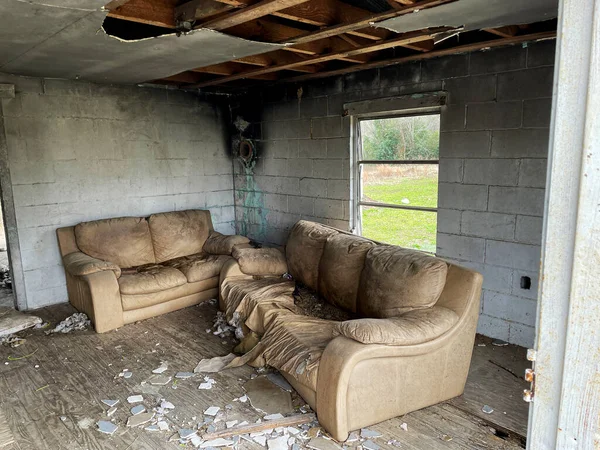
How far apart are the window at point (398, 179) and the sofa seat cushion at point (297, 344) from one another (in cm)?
144

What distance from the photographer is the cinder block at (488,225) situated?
330cm

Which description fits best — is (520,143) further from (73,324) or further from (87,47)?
(73,324)

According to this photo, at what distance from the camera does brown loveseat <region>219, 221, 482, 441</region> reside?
7.70 ft

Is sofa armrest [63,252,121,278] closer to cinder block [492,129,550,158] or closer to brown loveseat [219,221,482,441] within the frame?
brown loveseat [219,221,482,441]

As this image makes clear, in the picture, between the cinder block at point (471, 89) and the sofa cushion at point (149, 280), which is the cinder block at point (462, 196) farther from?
the sofa cushion at point (149, 280)

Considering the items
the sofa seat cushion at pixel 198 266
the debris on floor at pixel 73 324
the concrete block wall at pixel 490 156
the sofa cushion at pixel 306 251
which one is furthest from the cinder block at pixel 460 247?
the debris on floor at pixel 73 324

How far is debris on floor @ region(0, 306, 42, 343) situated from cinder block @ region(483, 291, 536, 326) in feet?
13.2

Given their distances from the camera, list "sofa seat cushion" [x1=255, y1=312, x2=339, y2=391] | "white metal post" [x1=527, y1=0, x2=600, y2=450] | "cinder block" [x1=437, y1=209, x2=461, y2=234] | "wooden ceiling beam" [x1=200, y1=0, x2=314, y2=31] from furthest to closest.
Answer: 1. "cinder block" [x1=437, y1=209, x2=461, y2=234]
2. "sofa seat cushion" [x1=255, y1=312, x2=339, y2=391]
3. "wooden ceiling beam" [x1=200, y1=0, x2=314, y2=31]
4. "white metal post" [x1=527, y1=0, x2=600, y2=450]

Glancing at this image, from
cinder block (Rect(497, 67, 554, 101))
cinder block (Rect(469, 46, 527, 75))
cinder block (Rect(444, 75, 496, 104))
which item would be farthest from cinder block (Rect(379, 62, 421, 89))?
cinder block (Rect(497, 67, 554, 101))

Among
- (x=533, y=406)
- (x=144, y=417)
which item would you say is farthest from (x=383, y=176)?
(x=533, y=406)

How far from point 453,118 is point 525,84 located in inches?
22.7

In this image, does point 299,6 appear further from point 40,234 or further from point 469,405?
point 40,234

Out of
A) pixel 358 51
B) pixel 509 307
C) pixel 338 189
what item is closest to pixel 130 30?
pixel 358 51

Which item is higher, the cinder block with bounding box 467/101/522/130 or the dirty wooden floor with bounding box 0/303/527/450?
the cinder block with bounding box 467/101/522/130
